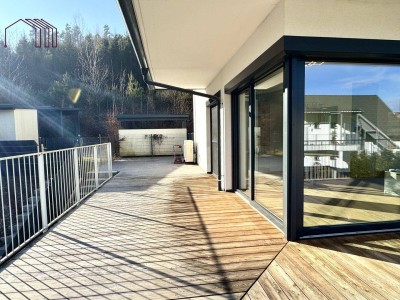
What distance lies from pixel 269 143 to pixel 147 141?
1138 centimetres

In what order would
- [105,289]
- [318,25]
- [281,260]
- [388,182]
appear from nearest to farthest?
[105,289], [281,260], [318,25], [388,182]

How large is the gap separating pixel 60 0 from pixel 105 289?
2787 centimetres

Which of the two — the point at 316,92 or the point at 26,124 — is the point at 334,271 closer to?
the point at 316,92

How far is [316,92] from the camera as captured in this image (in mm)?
2965

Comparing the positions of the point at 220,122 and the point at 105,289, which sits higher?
the point at 220,122

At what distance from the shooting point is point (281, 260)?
249 centimetres

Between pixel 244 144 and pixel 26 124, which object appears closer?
pixel 244 144

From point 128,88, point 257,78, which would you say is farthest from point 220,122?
point 128,88

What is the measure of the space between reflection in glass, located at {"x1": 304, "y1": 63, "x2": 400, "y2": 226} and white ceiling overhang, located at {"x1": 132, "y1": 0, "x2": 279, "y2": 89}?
0.96 metres

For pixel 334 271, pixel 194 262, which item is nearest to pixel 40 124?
pixel 194 262

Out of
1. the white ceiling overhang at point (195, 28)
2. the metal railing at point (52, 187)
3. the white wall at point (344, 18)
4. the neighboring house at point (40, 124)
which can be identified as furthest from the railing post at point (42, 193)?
the neighboring house at point (40, 124)

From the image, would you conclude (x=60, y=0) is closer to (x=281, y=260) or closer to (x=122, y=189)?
(x=122, y=189)

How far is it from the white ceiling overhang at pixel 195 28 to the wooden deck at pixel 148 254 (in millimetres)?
2425

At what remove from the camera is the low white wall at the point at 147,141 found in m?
14.4
